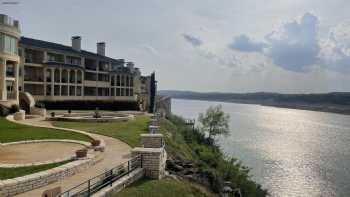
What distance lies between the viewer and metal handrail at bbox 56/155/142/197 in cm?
1098

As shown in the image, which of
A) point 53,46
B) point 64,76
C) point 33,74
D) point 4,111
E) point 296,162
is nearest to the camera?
point 4,111

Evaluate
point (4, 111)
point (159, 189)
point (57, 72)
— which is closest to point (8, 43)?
point (4, 111)

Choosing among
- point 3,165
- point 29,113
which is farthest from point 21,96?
point 3,165

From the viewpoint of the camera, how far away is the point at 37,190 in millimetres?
12086

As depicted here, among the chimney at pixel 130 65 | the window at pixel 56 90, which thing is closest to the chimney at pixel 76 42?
the window at pixel 56 90

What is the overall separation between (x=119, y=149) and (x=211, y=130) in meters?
38.3

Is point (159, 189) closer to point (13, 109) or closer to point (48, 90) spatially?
point (13, 109)

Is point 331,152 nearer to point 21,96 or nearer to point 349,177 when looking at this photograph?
point 349,177

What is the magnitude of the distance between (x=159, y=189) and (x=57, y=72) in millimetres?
46508

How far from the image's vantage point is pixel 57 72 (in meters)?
→ 56.0

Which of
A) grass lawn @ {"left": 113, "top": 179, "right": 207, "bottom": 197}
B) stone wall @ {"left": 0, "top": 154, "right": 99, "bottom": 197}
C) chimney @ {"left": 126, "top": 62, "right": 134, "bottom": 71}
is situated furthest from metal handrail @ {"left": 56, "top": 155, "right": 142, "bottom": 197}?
chimney @ {"left": 126, "top": 62, "right": 134, "bottom": 71}

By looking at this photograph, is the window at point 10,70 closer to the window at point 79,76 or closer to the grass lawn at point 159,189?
the window at point 79,76

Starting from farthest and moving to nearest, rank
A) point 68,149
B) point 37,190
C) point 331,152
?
point 331,152 → point 68,149 → point 37,190

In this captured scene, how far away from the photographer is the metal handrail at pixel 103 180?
1098cm
